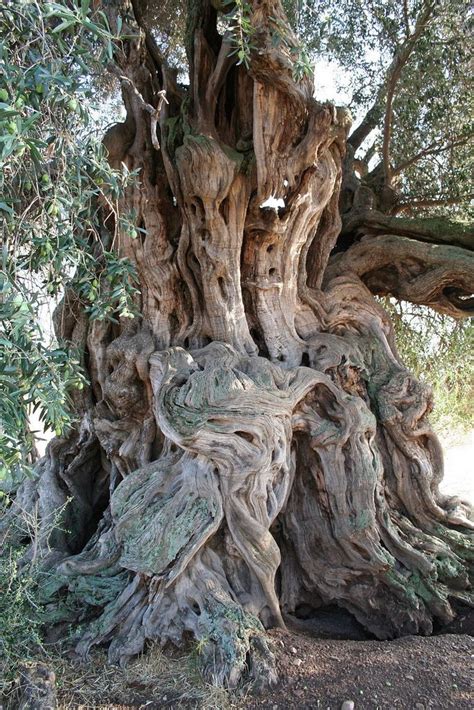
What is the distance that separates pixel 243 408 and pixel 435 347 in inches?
179

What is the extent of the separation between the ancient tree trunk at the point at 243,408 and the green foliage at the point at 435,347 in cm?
177

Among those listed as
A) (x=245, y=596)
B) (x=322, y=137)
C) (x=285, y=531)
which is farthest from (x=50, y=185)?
(x=285, y=531)

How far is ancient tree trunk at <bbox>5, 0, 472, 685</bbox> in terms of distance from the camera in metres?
4.14

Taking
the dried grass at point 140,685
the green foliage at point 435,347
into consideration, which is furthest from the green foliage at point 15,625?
the green foliage at point 435,347

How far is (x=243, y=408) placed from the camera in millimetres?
4262

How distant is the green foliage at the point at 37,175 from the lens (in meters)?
2.31

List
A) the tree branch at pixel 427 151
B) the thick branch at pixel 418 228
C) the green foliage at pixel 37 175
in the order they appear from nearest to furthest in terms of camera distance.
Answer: the green foliage at pixel 37 175, the thick branch at pixel 418 228, the tree branch at pixel 427 151

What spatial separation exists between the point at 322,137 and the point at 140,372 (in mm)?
2546

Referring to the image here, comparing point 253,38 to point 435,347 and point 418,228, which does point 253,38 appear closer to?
point 418,228

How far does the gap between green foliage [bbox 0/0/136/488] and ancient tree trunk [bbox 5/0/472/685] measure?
129cm

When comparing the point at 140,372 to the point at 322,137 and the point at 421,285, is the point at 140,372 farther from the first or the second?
the point at 421,285

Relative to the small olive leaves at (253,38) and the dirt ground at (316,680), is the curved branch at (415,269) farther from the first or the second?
the dirt ground at (316,680)

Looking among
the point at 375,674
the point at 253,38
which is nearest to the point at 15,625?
the point at 375,674

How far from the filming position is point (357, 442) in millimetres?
4727
